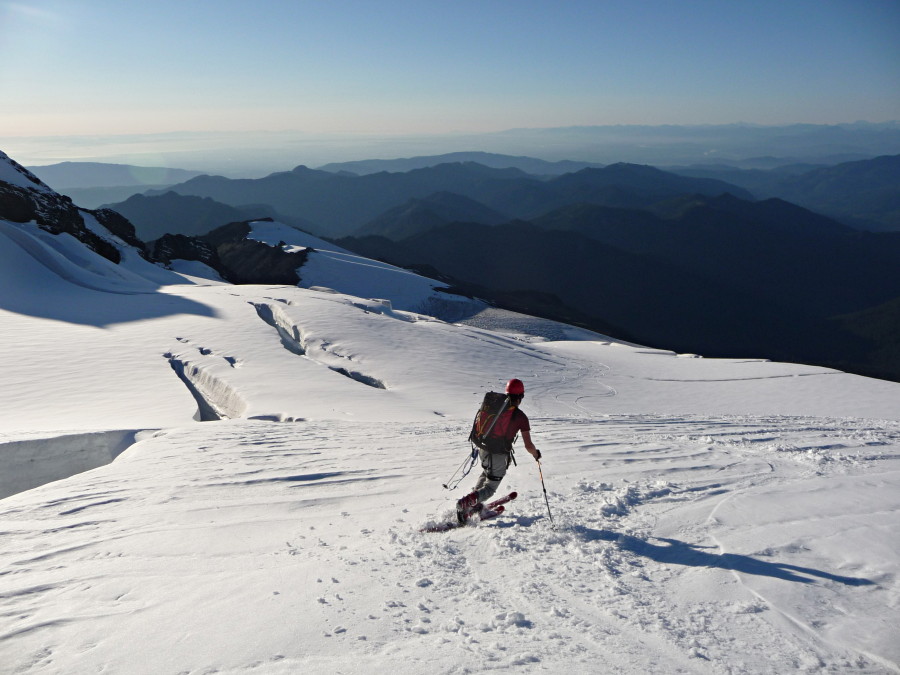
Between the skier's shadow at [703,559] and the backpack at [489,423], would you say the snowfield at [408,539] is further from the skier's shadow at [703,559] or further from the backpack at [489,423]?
the backpack at [489,423]

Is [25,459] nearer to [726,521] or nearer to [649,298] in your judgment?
[726,521]

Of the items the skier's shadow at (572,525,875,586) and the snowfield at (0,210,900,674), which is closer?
the snowfield at (0,210,900,674)

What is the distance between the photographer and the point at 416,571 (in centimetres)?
580

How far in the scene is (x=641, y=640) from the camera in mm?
4699

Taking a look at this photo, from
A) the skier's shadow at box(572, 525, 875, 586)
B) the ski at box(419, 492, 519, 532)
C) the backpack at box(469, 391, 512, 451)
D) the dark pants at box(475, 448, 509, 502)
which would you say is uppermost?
the backpack at box(469, 391, 512, 451)

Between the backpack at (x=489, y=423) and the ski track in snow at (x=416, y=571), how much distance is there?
3.47 feet

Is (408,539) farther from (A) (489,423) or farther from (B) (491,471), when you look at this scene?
(A) (489,423)

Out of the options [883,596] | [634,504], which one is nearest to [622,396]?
[634,504]

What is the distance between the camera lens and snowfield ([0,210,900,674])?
14.9ft

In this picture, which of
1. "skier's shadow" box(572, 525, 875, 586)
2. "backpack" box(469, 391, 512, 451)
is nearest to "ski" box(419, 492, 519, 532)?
"backpack" box(469, 391, 512, 451)

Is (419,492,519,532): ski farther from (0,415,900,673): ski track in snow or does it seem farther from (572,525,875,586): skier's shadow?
(572,525,875,586): skier's shadow

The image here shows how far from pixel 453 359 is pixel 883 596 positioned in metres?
17.9

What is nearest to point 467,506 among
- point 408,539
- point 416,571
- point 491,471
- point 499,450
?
point 491,471

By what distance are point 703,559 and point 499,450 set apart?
2605mm
